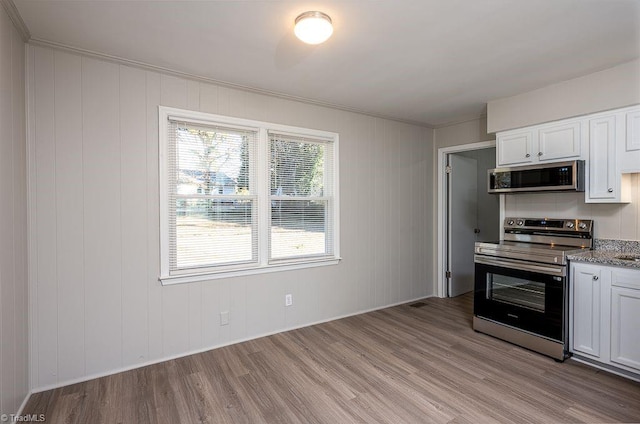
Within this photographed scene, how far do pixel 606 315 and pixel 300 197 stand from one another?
289 cm

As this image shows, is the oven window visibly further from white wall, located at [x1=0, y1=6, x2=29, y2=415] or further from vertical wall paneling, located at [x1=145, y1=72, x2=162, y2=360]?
white wall, located at [x1=0, y1=6, x2=29, y2=415]

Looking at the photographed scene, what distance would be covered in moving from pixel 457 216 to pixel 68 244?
4.67 m

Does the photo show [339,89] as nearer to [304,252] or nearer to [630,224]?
[304,252]

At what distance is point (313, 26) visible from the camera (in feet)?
6.64

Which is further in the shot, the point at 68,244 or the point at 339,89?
the point at 339,89

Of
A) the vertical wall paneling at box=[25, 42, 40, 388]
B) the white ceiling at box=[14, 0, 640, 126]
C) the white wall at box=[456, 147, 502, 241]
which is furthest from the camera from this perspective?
the white wall at box=[456, 147, 502, 241]

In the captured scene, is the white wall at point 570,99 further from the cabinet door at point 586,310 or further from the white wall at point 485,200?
the white wall at point 485,200

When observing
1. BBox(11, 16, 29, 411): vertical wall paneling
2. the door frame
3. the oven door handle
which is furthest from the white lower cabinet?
BBox(11, 16, 29, 411): vertical wall paneling

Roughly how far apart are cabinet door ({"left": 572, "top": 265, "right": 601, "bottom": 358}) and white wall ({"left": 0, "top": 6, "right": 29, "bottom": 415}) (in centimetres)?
407

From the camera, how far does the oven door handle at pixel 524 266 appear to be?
9.18ft

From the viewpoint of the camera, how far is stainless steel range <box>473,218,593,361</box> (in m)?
2.81

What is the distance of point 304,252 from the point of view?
12.1 feet

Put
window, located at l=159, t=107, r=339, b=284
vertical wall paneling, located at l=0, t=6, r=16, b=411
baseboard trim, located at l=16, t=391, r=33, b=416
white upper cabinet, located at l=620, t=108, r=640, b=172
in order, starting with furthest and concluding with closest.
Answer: window, located at l=159, t=107, r=339, b=284
white upper cabinet, located at l=620, t=108, r=640, b=172
baseboard trim, located at l=16, t=391, r=33, b=416
vertical wall paneling, located at l=0, t=6, r=16, b=411

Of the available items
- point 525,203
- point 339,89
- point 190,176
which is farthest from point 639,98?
point 190,176
